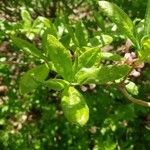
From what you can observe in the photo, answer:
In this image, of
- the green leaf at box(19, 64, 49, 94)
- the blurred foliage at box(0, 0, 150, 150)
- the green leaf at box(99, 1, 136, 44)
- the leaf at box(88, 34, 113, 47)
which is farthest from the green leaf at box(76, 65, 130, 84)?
the blurred foliage at box(0, 0, 150, 150)

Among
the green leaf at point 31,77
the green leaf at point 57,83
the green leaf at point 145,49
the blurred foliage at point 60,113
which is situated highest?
the green leaf at point 145,49

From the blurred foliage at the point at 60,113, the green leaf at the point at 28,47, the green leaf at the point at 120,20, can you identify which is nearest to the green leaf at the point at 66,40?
the green leaf at the point at 28,47

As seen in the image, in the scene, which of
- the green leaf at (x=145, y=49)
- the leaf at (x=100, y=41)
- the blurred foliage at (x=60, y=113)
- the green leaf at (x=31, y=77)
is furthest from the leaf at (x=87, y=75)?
the blurred foliage at (x=60, y=113)

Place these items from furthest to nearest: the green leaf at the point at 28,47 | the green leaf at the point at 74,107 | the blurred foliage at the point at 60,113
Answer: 1. the blurred foliage at the point at 60,113
2. the green leaf at the point at 28,47
3. the green leaf at the point at 74,107

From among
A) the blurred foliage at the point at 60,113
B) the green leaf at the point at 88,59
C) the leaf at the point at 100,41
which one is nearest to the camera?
the green leaf at the point at 88,59

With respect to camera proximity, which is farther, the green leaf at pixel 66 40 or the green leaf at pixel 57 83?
the green leaf at pixel 66 40

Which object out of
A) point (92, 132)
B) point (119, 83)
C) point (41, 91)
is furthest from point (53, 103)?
point (119, 83)

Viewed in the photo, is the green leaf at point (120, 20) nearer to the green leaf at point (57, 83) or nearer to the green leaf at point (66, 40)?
the green leaf at point (57, 83)

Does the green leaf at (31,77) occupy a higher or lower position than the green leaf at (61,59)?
lower
